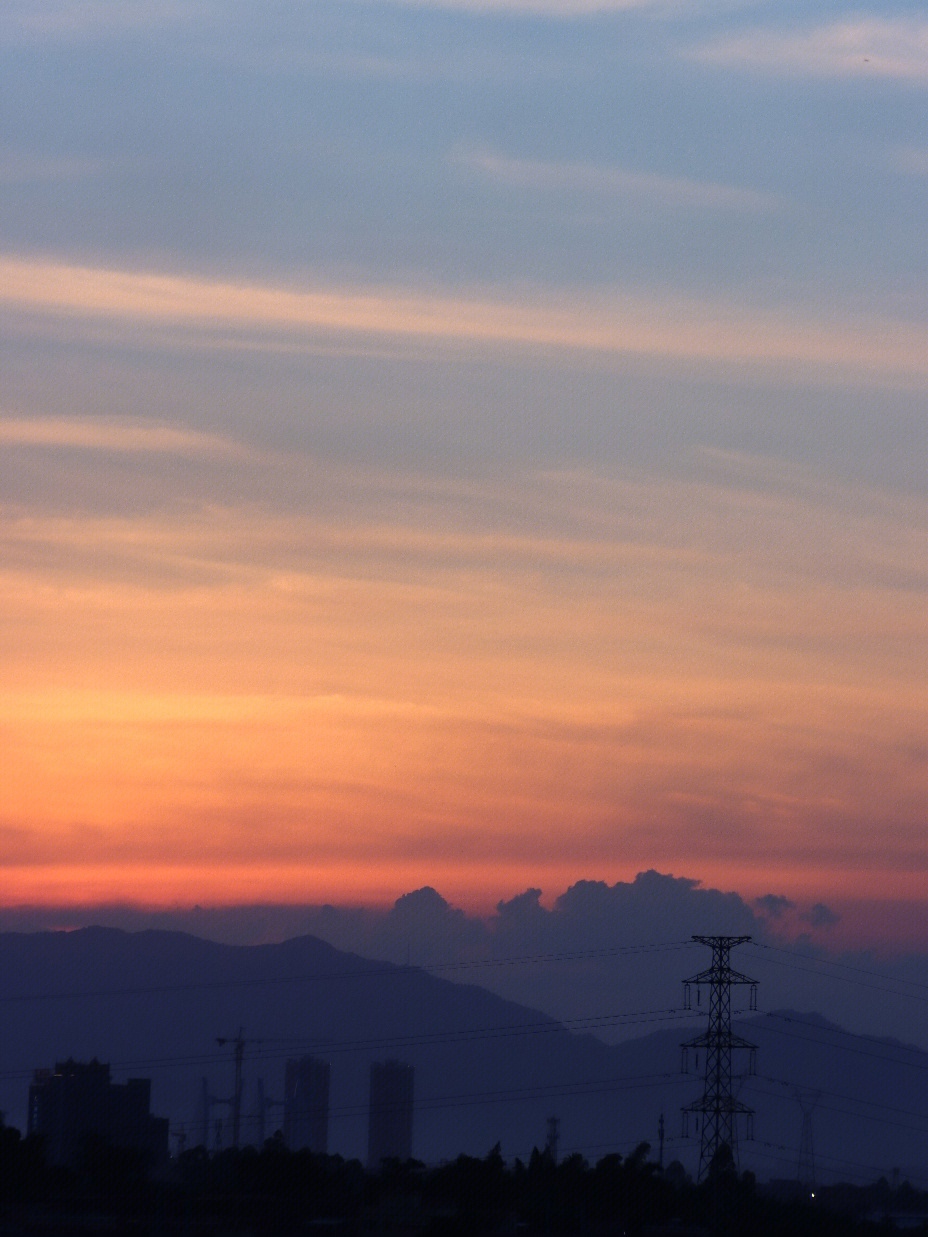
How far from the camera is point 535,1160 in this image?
112312mm

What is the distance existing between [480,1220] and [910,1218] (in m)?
36.8

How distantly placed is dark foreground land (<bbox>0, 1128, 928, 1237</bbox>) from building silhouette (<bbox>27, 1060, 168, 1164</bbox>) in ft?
135

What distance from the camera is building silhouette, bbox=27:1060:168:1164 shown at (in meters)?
156

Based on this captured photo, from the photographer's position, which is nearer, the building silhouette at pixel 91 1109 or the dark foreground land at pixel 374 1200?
the dark foreground land at pixel 374 1200

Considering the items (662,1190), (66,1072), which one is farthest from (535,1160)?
(66,1072)

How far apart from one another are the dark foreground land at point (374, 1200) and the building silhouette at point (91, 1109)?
41118 millimetres

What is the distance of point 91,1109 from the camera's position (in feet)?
545

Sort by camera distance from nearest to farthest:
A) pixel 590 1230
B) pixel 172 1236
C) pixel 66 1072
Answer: pixel 172 1236
pixel 590 1230
pixel 66 1072

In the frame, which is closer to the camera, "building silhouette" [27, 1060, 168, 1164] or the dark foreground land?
the dark foreground land

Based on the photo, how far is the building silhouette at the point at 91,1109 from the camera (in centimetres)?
15588

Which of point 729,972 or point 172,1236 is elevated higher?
point 729,972

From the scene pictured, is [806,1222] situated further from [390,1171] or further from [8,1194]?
[8,1194]

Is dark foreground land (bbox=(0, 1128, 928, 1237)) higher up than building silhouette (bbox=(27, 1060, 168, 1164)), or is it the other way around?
building silhouette (bbox=(27, 1060, 168, 1164))

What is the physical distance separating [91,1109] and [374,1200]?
71679 millimetres
